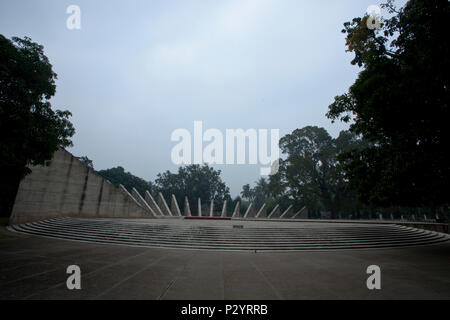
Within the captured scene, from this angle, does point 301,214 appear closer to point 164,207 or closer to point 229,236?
point 164,207

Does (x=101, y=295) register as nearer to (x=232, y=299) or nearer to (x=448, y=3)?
(x=232, y=299)

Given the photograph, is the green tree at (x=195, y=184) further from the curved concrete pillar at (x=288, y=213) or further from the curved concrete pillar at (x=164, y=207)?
the curved concrete pillar at (x=288, y=213)

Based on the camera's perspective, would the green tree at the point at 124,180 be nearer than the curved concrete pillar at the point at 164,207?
No

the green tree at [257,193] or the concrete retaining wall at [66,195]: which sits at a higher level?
the green tree at [257,193]

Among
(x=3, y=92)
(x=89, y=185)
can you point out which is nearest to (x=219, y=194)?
(x=89, y=185)

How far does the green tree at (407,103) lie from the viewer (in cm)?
826

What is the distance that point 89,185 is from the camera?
22.2m

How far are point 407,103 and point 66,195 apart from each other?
90.4ft

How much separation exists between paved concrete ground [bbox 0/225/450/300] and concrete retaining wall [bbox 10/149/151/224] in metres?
13.7

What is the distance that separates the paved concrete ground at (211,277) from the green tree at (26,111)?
15.9 feet

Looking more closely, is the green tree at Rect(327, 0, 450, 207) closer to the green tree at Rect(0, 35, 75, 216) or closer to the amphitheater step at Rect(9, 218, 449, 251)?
the amphitheater step at Rect(9, 218, 449, 251)

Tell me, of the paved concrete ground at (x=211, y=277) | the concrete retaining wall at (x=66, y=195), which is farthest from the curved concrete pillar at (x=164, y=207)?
the paved concrete ground at (x=211, y=277)

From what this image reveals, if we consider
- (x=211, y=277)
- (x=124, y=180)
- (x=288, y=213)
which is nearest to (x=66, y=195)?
(x=211, y=277)
